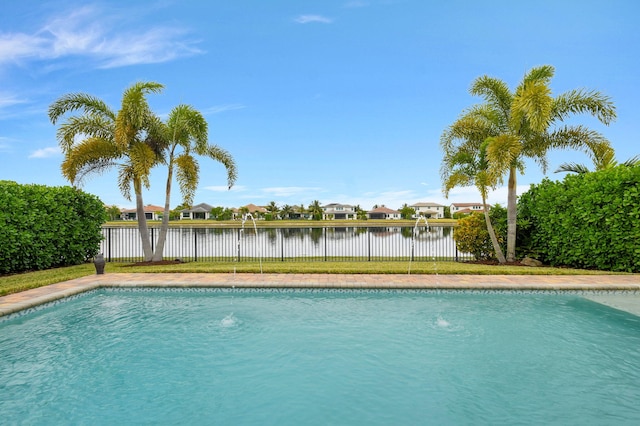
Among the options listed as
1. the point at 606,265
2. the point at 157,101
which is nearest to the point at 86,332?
the point at 157,101

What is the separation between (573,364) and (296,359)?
3.76 m

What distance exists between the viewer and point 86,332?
21.8 feet

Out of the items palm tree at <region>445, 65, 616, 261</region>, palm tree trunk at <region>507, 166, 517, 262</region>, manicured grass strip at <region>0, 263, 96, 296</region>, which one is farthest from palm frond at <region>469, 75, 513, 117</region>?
manicured grass strip at <region>0, 263, 96, 296</region>

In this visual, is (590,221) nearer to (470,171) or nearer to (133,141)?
(470,171)

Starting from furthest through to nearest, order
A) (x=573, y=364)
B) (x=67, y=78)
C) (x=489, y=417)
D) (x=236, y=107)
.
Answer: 1. (x=236, y=107)
2. (x=67, y=78)
3. (x=573, y=364)
4. (x=489, y=417)

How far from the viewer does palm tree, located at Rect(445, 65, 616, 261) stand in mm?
12062

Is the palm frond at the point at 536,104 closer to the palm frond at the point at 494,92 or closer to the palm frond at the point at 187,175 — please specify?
the palm frond at the point at 494,92

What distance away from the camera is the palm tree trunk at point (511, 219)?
13.1 metres

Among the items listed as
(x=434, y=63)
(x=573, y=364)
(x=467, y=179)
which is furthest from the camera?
(x=434, y=63)

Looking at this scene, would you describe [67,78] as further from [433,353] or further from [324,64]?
[433,353]

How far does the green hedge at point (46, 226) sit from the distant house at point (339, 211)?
291 feet

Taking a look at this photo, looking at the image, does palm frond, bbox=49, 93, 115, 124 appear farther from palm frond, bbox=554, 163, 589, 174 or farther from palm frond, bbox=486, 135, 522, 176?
palm frond, bbox=554, 163, 589, 174

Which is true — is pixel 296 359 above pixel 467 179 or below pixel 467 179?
below

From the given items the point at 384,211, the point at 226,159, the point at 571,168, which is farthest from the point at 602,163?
the point at 384,211
